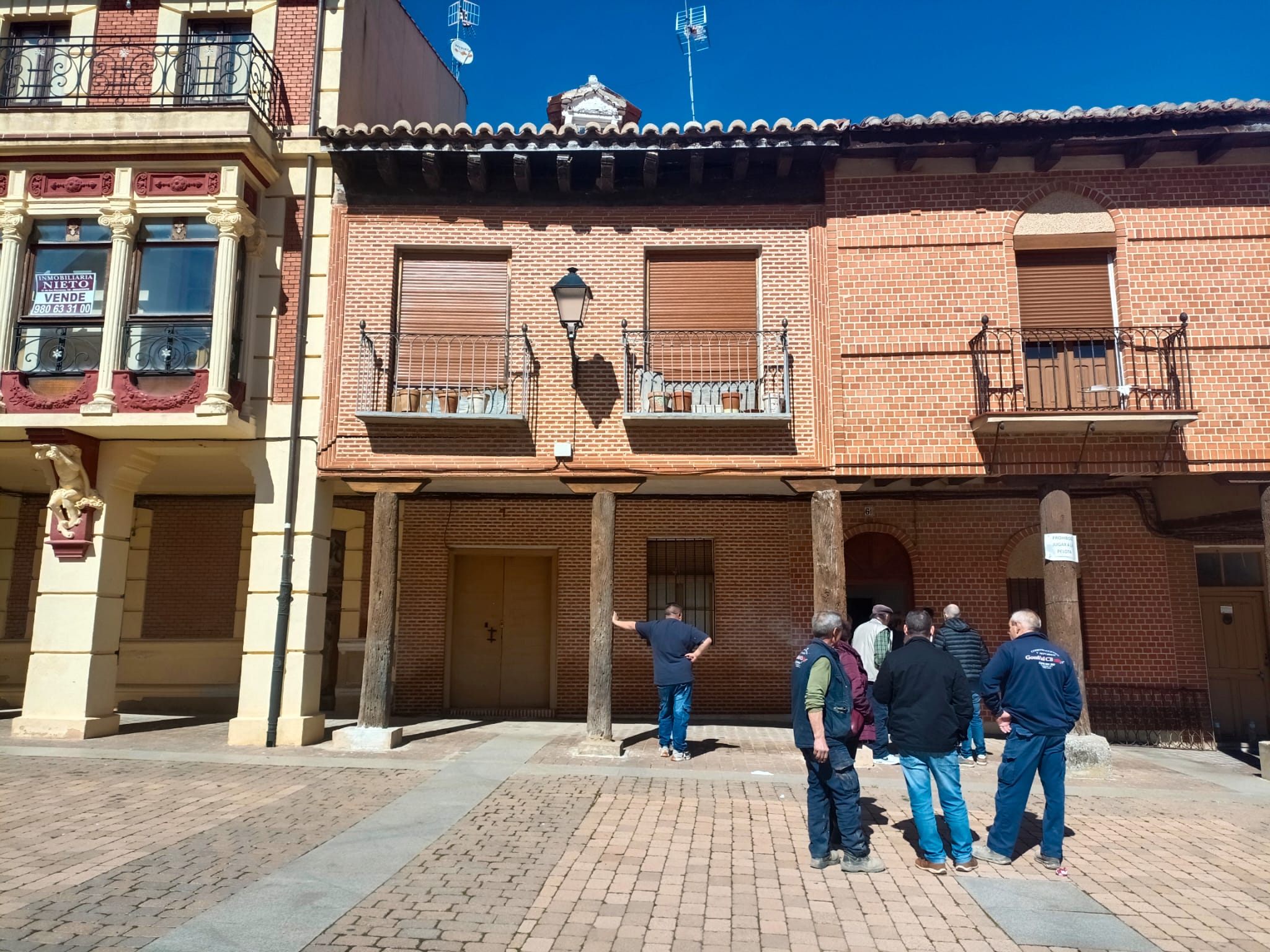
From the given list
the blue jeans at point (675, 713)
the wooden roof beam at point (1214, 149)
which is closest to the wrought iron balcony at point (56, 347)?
the blue jeans at point (675, 713)

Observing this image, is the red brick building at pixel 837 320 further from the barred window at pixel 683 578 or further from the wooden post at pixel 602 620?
the barred window at pixel 683 578

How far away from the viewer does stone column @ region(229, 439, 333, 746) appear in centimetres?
977

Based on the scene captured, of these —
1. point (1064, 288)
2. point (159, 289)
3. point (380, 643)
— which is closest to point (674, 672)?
point (380, 643)

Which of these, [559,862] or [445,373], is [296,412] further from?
[559,862]

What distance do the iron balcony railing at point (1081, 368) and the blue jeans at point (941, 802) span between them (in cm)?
522

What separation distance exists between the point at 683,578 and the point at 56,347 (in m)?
8.80

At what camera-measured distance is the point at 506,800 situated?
7.08 metres

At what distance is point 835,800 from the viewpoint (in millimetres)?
5355

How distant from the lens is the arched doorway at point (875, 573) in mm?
12203

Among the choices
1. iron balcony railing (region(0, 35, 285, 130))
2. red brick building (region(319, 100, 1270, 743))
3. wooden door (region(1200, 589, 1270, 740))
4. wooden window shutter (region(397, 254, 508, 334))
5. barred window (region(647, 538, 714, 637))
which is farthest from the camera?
barred window (region(647, 538, 714, 637))

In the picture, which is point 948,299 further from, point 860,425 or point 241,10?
point 241,10

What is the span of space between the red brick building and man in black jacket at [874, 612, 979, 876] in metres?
3.91

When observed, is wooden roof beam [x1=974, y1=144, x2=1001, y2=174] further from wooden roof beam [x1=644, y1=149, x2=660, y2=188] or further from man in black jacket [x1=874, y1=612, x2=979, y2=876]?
man in black jacket [x1=874, y1=612, x2=979, y2=876]

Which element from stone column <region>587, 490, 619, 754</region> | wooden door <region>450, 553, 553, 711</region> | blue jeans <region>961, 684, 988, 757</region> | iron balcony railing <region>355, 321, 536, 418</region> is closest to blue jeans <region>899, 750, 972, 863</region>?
blue jeans <region>961, 684, 988, 757</region>
